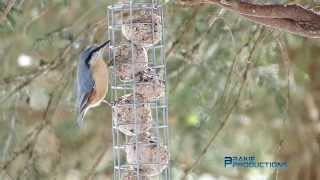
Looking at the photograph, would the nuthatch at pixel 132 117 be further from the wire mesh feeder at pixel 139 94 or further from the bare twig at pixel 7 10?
the bare twig at pixel 7 10

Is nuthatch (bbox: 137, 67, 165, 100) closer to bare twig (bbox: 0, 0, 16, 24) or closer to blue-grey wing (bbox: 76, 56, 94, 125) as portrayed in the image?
blue-grey wing (bbox: 76, 56, 94, 125)

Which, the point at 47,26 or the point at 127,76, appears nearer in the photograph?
the point at 127,76

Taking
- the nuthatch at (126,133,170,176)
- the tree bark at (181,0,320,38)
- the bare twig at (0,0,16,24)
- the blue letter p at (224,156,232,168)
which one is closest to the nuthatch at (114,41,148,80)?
the nuthatch at (126,133,170,176)

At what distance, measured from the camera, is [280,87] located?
3.77 m

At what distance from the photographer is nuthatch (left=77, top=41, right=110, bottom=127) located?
3.12 m

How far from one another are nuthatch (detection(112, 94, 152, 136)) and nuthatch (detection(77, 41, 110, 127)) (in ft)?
0.52

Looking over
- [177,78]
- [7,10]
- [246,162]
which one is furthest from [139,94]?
[246,162]

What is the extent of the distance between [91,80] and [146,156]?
1.43ft

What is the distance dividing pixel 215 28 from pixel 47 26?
1106 millimetres

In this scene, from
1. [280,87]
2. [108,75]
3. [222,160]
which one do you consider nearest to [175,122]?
[222,160]

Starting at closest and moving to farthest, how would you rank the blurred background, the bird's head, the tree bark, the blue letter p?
1. the tree bark
2. the bird's head
3. the blurred background
4. the blue letter p

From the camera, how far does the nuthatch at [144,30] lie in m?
2.98

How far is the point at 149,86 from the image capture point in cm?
298

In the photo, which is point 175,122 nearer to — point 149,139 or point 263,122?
point 263,122
